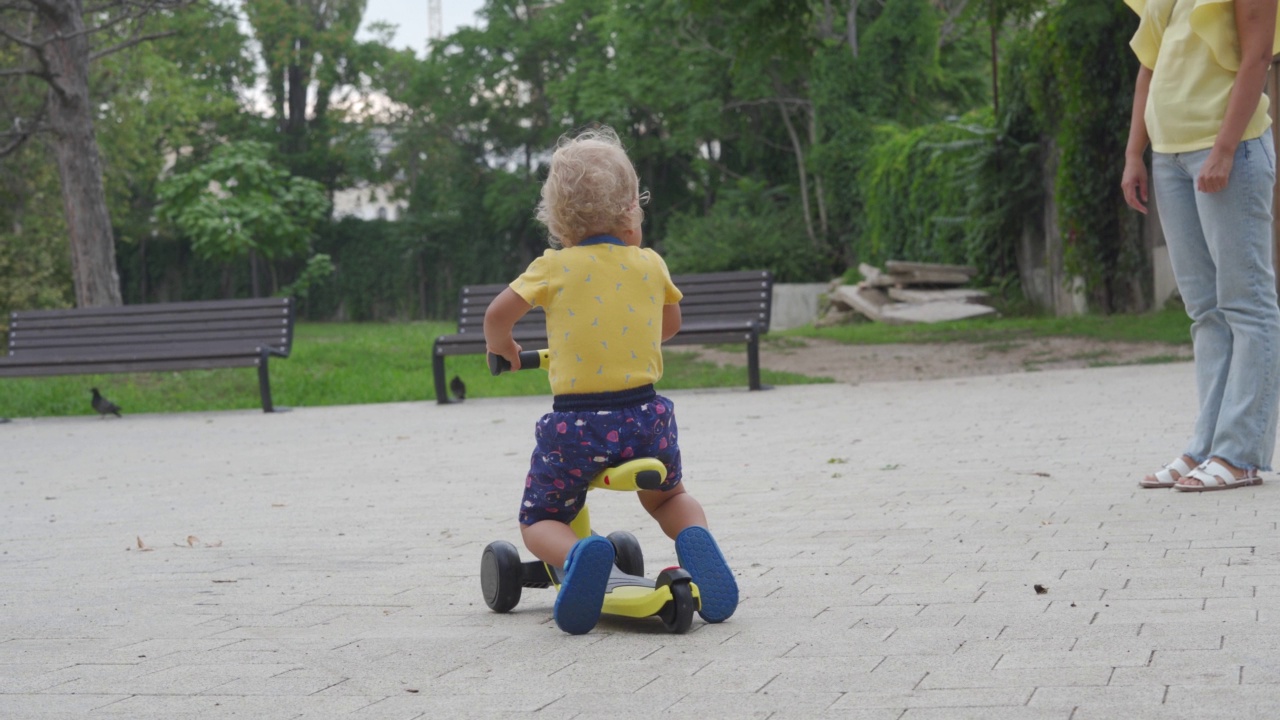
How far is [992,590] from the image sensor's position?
12.5 ft

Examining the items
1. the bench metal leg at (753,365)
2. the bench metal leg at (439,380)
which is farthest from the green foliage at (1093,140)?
the bench metal leg at (439,380)

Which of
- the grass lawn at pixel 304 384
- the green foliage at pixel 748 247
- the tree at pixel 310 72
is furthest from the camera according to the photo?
the tree at pixel 310 72

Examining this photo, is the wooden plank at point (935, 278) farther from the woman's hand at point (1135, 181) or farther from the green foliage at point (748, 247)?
the woman's hand at point (1135, 181)

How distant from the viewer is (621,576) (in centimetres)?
373

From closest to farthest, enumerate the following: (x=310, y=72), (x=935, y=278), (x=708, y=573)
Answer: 1. (x=708, y=573)
2. (x=935, y=278)
3. (x=310, y=72)

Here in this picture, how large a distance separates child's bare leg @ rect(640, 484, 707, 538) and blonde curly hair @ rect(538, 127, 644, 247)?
72cm

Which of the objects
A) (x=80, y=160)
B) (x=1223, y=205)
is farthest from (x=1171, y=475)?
(x=80, y=160)

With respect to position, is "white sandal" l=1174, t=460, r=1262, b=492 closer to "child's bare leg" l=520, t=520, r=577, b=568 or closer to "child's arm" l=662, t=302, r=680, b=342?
"child's arm" l=662, t=302, r=680, b=342

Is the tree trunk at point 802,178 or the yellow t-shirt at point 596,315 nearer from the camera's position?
the yellow t-shirt at point 596,315

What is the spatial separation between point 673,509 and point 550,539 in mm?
344

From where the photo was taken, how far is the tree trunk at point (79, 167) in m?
18.5

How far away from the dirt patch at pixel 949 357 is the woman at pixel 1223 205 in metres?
7.51

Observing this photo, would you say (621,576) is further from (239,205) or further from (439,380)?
(239,205)

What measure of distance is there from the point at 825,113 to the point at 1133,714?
30.1 metres
